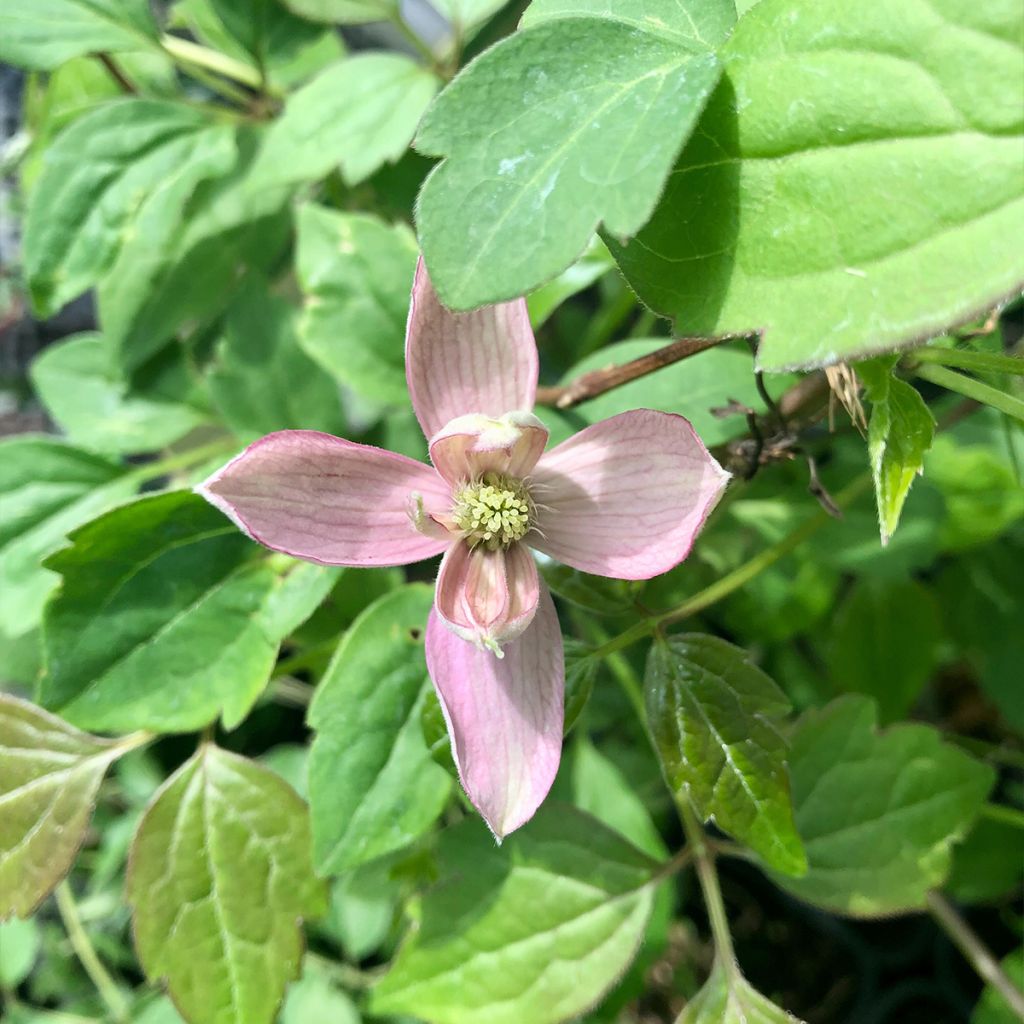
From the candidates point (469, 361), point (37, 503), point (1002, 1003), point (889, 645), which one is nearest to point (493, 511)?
point (469, 361)

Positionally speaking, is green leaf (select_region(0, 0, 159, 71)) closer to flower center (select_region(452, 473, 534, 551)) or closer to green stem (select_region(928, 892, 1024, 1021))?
flower center (select_region(452, 473, 534, 551))

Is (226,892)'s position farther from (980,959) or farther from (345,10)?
(345,10)

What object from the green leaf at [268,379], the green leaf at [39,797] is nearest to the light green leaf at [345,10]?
the green leaf at [268,379]

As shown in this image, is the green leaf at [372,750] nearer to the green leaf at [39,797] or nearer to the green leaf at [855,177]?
the green leaf at [39,797]

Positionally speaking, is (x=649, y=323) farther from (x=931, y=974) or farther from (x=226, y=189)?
(x=931, y=974)

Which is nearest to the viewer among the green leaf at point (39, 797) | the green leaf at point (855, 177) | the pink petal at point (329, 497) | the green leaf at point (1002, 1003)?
the green leaf at point (855, 177)

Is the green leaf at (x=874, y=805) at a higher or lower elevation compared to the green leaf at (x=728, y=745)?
lower
